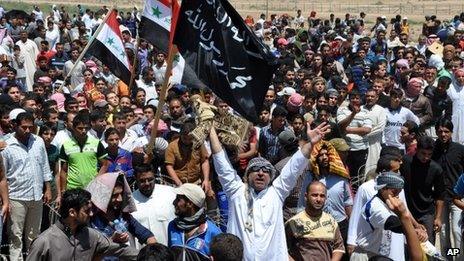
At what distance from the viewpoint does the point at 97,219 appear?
7090 millimetres

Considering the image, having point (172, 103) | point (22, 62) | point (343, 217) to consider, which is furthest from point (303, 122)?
point (22, 62)

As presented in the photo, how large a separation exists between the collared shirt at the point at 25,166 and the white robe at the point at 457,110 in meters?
6.32

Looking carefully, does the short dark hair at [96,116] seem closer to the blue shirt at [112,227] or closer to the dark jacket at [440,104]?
the blue shirt at [112,227]

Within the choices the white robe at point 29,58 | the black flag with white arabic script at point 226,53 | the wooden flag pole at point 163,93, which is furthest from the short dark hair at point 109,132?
the white robe at point 29,58

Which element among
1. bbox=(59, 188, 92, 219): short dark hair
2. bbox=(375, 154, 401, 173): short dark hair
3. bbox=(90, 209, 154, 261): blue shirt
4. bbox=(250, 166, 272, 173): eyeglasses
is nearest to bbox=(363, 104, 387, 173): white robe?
bbox=(375, 154, 401, 173): short dark hair

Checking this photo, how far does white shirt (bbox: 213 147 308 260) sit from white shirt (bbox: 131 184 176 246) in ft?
3.24

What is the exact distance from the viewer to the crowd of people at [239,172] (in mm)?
7121

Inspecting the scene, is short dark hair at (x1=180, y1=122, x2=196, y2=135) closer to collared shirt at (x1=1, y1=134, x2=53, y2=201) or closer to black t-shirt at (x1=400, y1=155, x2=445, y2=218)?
collared shirt at (x1=1, y1=134, x2=53, y2=201)

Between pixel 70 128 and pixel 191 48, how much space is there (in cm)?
255

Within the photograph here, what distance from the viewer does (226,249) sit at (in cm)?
602

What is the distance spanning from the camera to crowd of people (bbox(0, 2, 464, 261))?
712cm

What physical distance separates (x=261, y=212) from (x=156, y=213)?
1.33 meters

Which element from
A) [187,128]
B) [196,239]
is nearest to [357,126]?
[187,128]

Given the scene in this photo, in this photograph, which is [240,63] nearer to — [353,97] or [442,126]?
[442,126]
